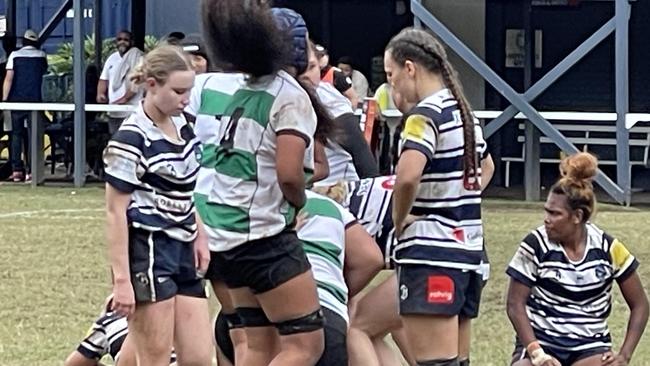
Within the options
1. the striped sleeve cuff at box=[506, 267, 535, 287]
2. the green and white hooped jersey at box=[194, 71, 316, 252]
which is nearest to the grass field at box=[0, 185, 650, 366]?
the striped sleeve cuff at box=[506, 267, 535, 287]

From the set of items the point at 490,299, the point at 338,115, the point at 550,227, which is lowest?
the point at 490,299

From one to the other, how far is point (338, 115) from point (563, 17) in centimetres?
1448

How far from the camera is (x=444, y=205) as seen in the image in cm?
607

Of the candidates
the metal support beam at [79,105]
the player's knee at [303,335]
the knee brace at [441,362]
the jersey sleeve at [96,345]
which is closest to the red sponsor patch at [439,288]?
the knee brace at [441,362]

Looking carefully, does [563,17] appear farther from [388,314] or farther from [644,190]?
[388,314]

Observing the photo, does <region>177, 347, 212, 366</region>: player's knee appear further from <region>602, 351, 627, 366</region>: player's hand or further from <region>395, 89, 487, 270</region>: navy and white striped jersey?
<region>602, 351, 627, 366</region>: player's hand

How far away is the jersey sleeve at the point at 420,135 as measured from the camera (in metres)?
5.94

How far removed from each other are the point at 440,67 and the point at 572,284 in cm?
135

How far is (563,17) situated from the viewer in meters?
21.5

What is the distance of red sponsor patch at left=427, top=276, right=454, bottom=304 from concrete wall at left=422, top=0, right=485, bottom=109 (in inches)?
617

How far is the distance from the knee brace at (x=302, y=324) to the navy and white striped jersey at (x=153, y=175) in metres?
0.81

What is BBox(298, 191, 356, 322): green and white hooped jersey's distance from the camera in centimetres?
602

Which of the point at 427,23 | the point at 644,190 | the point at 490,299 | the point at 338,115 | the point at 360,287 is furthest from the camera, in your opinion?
the point at 644,190

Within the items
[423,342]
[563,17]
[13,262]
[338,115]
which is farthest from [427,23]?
[423,342]
